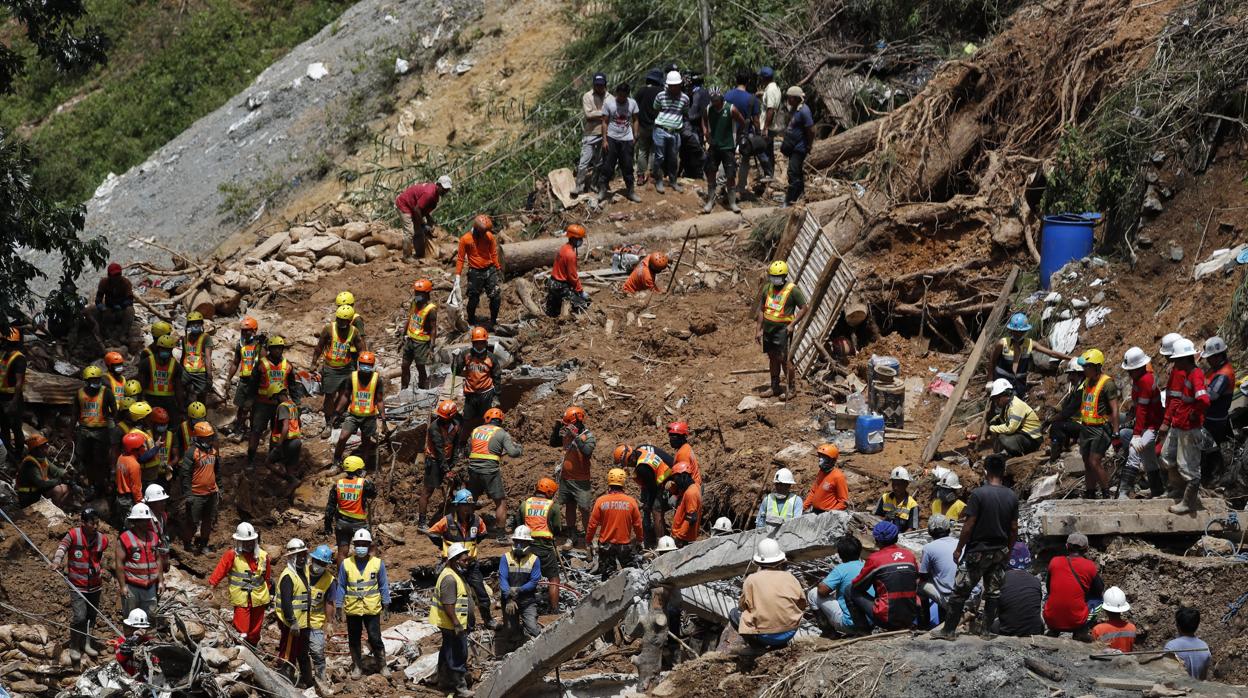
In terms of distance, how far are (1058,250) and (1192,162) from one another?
5.08 feet

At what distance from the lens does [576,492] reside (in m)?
14.9

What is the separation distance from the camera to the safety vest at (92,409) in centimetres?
1545

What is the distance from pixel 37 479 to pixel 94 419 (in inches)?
31.9

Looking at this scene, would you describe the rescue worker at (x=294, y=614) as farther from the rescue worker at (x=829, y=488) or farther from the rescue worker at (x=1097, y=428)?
the rescue worker at (x=1097, y=428)

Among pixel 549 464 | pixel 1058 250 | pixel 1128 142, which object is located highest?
pixel 1128 142

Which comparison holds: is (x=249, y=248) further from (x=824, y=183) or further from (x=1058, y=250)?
(x=1058, y=250)

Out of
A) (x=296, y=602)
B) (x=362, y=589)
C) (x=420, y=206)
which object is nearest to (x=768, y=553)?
(x=362, y=589)

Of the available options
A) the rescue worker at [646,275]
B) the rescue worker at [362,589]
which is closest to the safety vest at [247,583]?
the rescue worker at [362,589]

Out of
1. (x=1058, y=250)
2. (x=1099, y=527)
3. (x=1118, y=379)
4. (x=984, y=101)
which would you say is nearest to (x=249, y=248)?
(x=984, y=101)

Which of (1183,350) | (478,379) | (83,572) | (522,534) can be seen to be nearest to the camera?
(1183,350)

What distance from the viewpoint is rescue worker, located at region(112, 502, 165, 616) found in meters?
12.7

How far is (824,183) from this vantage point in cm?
2064

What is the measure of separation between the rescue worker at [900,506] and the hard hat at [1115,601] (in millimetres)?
2134

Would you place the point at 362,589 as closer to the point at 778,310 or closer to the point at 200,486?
the point at 200,486
